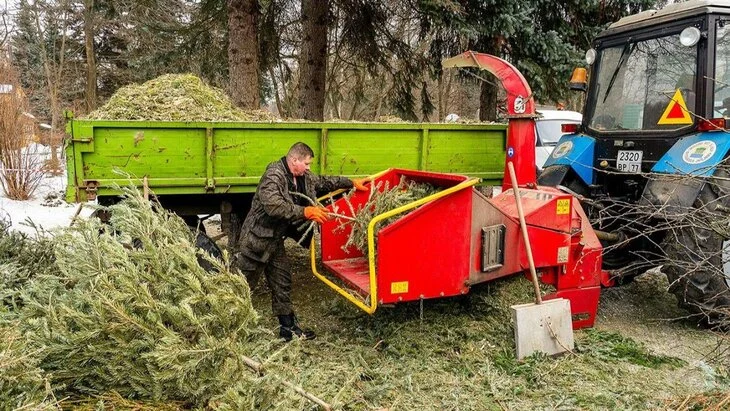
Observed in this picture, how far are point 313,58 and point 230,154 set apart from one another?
6208 millimetres

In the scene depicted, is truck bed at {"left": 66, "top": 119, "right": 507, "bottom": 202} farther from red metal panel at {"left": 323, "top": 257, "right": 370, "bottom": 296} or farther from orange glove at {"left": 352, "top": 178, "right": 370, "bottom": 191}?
red metal panel at {"left": 323, "top": 257, "right": 370, "bottom": 296}

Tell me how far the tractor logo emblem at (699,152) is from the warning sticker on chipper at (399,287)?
252cm

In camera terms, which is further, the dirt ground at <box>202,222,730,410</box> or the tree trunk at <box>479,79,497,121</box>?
the tree trunk at <box>479,79,497,121</box>

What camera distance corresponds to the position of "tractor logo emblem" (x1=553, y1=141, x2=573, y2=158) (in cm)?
576

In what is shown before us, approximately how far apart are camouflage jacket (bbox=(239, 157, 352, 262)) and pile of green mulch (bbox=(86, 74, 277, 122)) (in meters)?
1.04

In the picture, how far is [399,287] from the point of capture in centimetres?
390

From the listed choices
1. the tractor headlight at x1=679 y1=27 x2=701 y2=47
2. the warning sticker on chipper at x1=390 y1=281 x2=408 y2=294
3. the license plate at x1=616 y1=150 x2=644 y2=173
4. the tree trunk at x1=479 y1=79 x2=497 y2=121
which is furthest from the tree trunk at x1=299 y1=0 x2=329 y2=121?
the warning sticker on chipper at x1=390 y1=281 x2=408 y2=294

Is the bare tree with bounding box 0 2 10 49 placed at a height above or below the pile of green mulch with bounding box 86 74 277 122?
above

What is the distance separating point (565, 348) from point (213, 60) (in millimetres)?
9456

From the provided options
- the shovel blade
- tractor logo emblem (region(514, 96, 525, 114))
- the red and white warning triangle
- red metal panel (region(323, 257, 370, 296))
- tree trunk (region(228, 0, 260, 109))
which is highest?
tree trunk (region(228, 0, 260, 109))

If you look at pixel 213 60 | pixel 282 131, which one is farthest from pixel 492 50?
pixel 213 60

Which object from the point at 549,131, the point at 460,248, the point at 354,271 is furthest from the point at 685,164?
the point at 549,131

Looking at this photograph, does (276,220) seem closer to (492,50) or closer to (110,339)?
(110,339)

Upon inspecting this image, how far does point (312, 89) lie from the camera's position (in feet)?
36.0
